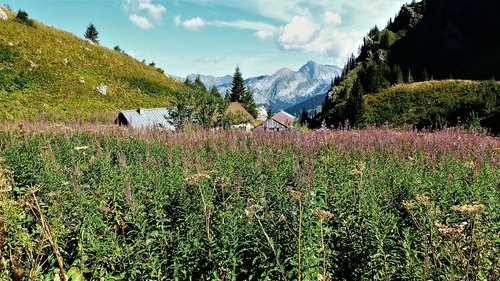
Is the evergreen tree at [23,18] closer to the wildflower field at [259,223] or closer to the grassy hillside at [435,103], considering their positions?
the wildflower field at [259,223]

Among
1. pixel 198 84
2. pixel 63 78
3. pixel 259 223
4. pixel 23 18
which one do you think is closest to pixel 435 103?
pixel 198 84

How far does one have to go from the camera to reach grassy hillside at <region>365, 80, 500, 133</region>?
4324 cm

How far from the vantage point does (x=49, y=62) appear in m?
43.0

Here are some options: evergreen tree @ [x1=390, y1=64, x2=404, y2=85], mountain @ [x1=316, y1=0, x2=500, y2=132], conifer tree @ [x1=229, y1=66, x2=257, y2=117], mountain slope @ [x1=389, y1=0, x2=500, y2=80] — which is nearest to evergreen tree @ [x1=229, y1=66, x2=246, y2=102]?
conifer tree @ [x1=229, y1=66, x2=257, y2=117]

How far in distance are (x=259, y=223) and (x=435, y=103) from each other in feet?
194

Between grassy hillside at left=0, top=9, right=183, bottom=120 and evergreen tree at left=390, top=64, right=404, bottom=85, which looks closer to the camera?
grassy hillside at left=0, top=9, right=183, bottom=120

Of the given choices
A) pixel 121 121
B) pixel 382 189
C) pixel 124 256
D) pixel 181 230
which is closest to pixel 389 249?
pixel 382 189

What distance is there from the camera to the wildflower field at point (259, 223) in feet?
13.8

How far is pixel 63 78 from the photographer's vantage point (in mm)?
42281

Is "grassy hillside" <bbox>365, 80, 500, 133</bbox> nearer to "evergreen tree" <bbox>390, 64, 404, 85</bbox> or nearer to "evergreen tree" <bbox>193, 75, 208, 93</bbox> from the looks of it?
"evergreen tree" <bbox>390, 64, 404, 85</bbox>

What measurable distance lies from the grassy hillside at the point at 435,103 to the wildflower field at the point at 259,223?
130 feet

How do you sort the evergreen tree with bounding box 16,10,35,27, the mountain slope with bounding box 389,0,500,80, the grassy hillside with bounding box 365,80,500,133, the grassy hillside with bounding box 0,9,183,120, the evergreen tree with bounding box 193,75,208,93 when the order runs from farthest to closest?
the mountain slope with bounding box 389,0,500,80
the evergreen tree with bounding box 16,10,35,27
the grassy hillside with bounding box 365,80,500,133
the grassy hillside with bounding box 0,9,183,120
the evergreen tree with bounding box 193,75,208,93

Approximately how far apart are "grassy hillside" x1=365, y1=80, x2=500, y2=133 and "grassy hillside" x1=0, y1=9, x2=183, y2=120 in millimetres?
37684

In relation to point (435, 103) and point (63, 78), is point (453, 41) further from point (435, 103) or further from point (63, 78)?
point (63, 78)
